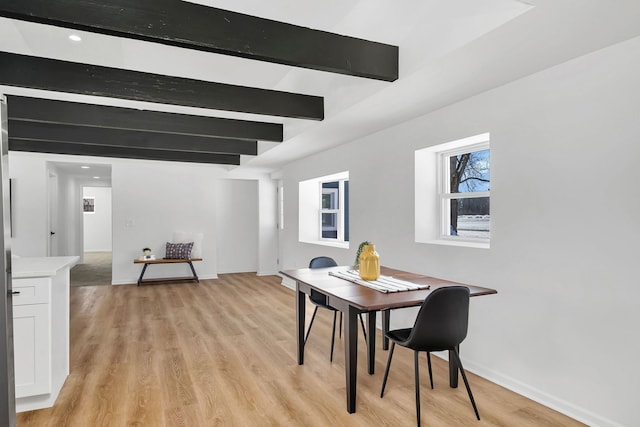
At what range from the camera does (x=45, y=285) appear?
7.95ft

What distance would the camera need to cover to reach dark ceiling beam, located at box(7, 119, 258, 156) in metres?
4.59

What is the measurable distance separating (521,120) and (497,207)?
2.08 feet

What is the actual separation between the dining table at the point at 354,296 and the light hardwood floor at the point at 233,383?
19 cm

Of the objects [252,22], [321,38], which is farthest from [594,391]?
[252,22]

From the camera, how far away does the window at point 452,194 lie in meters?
3.40

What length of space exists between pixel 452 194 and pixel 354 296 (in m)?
1.71

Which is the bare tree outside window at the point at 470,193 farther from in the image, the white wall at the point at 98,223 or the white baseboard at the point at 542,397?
the white wall at the point at 98,223

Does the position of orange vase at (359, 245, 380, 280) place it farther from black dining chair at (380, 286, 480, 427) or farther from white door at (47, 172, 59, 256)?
white door at (47, 172, 59, 256)

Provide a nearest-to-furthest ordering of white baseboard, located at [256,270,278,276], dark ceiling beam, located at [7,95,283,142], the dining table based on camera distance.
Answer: the dining table → dark ceiling beam, located at [7,95,283,142] → white baseboard, located at [256,270,278,276]

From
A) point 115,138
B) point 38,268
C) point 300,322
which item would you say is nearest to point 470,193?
point 300,322

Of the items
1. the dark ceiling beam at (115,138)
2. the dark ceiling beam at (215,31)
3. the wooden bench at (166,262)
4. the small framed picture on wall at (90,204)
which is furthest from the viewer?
the small framed picture on wall at (90,204)

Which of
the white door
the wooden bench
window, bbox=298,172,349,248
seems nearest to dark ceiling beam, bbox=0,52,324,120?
window, bbox=298,172,349,248

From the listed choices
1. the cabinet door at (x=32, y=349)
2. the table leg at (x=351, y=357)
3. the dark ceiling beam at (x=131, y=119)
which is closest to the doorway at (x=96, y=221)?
the dark ceiling beam at (x=131, y=119)

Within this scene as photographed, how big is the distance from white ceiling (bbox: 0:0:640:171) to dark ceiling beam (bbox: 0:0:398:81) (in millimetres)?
273
